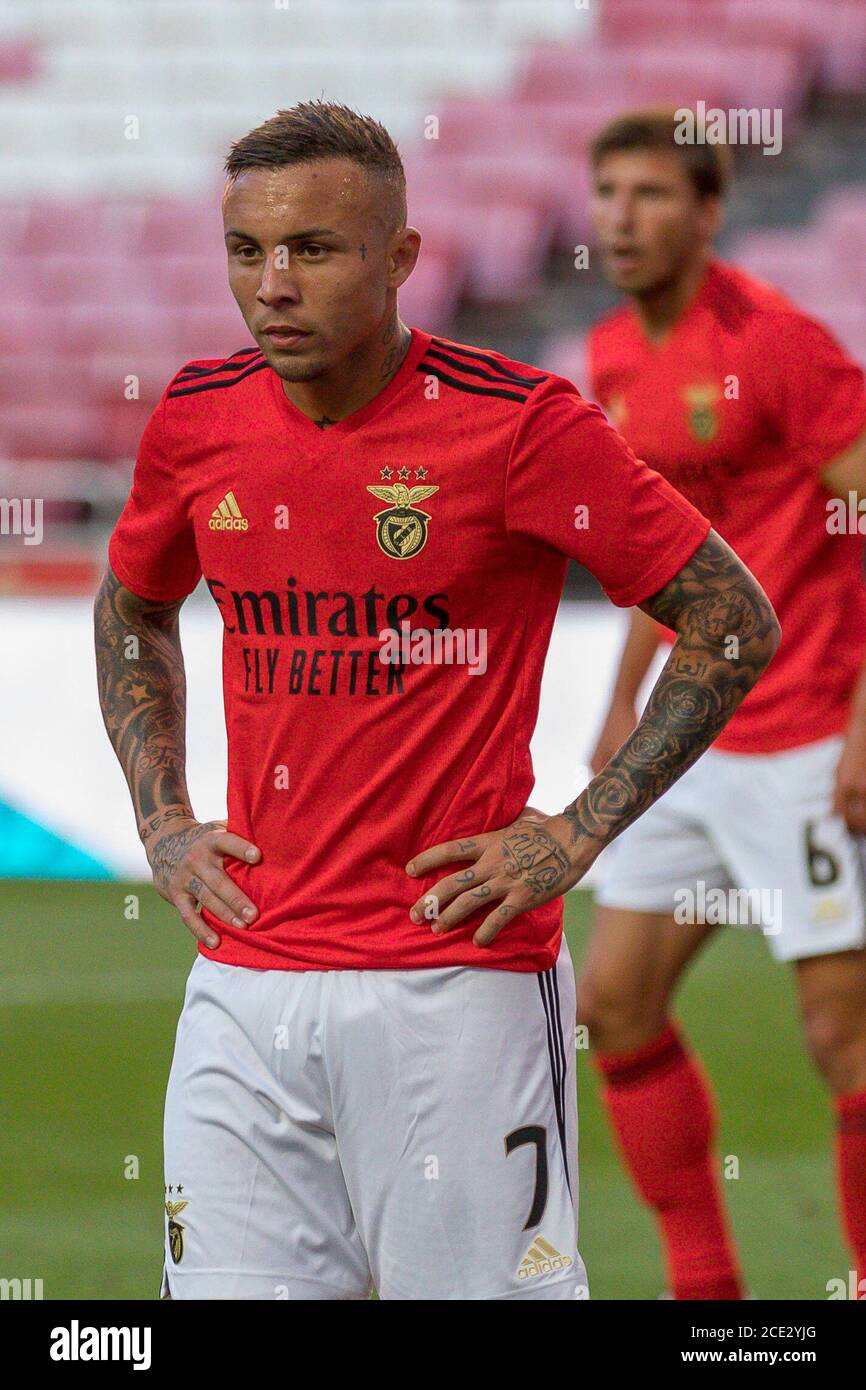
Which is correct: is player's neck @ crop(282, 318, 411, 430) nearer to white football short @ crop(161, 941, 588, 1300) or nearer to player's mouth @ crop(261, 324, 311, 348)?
player's mouth @ crop(261, 324, 311, 348)

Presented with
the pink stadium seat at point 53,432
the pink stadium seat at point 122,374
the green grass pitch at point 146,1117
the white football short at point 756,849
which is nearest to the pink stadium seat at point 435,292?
the pink stadium seat at point 122,374

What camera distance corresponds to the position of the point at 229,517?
2123 mm

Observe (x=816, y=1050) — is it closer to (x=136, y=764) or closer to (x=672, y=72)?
(x=136, y=764)

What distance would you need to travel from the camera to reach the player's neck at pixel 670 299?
3.55 m

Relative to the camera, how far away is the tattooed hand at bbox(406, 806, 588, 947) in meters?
2.06

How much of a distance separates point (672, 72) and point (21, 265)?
408 centimetres

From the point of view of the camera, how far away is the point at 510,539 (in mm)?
2076

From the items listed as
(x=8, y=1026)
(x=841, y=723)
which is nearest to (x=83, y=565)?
(x=8, y=1026)

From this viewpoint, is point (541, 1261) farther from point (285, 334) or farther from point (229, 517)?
point (285, 334)

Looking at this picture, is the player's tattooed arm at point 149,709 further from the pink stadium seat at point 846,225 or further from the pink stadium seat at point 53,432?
the pink stadium seat at point 846,225

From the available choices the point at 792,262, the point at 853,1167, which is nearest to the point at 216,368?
the point at 853,1167

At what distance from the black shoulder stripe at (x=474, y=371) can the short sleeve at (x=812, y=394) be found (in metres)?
1.31

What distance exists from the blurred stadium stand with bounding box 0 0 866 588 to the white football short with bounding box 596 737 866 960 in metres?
6.67
